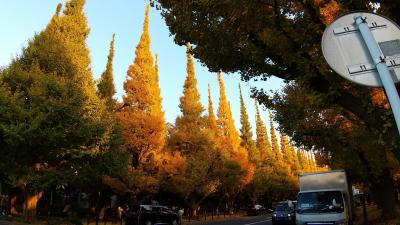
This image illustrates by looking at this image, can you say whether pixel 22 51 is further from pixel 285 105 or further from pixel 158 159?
pixel 285 105

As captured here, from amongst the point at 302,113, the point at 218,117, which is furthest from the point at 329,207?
the point at 218,117

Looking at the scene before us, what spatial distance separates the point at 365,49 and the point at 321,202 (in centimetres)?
1259

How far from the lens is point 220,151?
1597 inches

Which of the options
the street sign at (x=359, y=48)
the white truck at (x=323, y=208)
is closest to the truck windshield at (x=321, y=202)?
the white truck at (x=323, y=208)

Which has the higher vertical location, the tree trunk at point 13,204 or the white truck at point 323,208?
the tree trunk at point 13,204

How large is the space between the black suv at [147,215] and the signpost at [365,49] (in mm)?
23543

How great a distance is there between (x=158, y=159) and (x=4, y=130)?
13379 millimetres

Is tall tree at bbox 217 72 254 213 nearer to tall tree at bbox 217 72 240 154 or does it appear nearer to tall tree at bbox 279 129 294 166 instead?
tall tree at bbox 217 72 240 154

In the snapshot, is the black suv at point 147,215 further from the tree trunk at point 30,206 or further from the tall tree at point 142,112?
the tree trunk at point 30,206

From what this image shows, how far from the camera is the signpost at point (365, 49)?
275cm

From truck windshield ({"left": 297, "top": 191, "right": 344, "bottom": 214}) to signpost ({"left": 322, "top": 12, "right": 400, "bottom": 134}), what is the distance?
1196 cm

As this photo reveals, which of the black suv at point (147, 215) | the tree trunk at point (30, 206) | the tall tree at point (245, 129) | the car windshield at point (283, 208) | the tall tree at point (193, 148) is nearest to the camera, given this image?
the tree trunk at point (30, 206)

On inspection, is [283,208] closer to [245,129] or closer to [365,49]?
[365,49]

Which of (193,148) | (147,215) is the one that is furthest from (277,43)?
(193,148)
